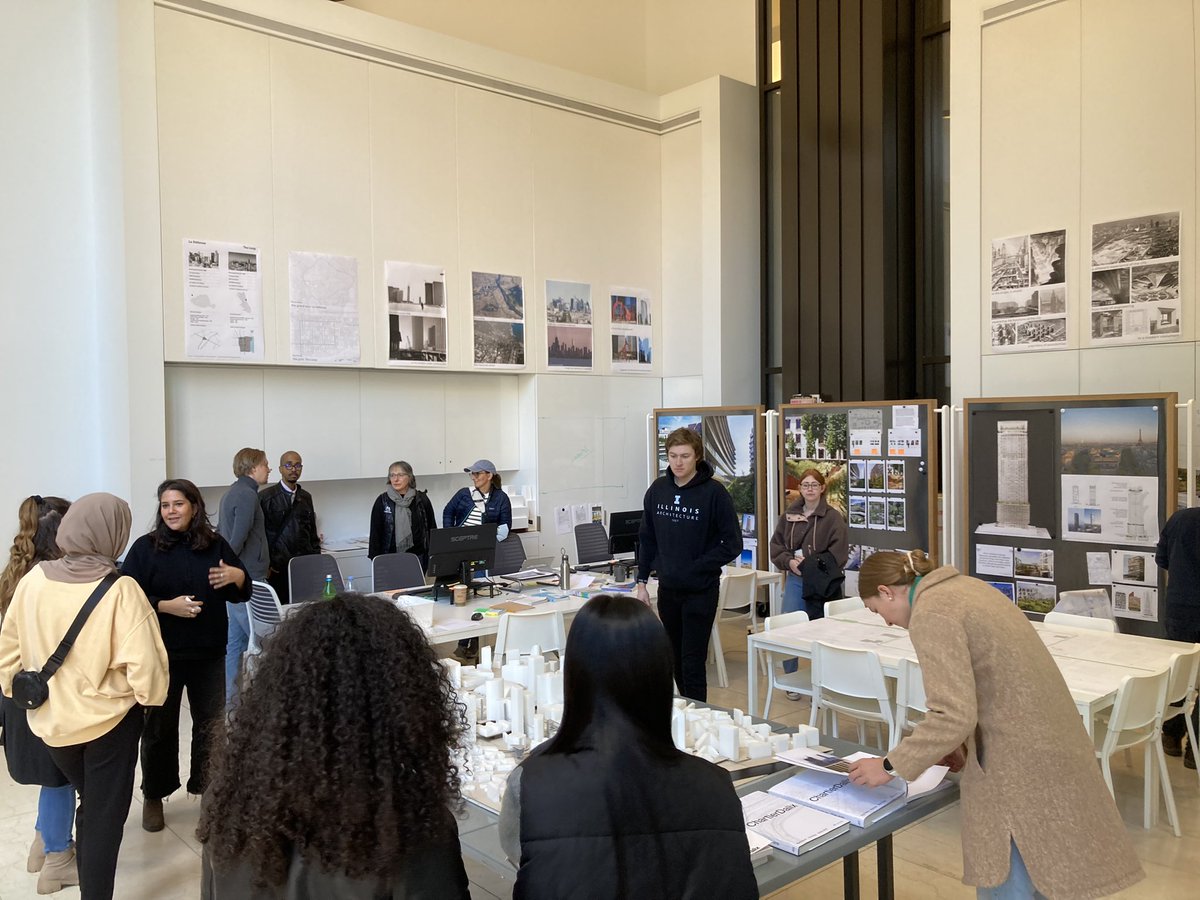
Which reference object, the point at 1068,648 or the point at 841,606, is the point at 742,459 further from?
the point at 1068,648

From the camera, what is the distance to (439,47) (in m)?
8.57

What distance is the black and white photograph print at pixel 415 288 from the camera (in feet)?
27.4

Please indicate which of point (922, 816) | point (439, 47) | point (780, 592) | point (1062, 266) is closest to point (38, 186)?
point (439, 47)

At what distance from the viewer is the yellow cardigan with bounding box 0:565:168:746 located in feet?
10.2

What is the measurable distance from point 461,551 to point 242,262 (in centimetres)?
317

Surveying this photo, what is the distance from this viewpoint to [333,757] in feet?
5.09

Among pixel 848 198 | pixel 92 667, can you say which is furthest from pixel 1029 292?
pixel 92 667

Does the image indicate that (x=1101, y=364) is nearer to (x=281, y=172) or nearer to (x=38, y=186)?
(x=281, y=172)

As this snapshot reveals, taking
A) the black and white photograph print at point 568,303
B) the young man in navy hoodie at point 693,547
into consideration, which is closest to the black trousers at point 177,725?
the young man in navy hoodie at point 693,547

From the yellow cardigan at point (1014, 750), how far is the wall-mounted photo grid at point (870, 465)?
508cm

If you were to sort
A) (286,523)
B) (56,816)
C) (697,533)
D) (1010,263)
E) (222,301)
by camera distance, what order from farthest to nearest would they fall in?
(1010,263)
(222,301)
(286,523)
(697,533)
(56,816)

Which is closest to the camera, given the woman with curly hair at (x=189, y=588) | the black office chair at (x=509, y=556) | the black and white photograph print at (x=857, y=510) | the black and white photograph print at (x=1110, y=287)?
the woman with curly hair at (x=189, y=588)

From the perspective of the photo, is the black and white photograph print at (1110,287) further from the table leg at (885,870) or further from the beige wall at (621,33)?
the table leg at (885,870)

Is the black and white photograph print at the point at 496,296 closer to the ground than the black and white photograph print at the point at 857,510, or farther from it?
farther from it
